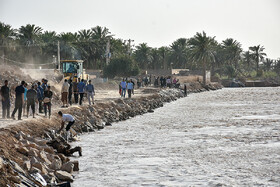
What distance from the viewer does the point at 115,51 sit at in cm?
9075

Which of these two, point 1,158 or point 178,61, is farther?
point 178,61

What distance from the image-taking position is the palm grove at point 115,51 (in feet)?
235

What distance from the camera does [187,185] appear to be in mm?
13188

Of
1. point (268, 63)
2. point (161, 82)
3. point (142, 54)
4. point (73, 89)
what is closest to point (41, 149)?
point (73, 89)

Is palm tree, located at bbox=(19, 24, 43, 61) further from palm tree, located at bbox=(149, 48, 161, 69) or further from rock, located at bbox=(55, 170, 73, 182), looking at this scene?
rock, located at bbox=(55, 170, 73, 182)

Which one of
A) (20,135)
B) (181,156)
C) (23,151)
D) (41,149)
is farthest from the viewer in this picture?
(181,156)

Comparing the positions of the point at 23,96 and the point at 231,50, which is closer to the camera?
the point at 23,96

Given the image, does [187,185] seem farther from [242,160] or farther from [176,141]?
[176,141]

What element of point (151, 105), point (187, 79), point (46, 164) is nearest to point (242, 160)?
point (46, 164)

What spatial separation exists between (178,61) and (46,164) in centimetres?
9823

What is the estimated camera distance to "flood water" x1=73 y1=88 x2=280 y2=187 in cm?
1391

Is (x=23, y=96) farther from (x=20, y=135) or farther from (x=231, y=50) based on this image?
(x=231, y=50)

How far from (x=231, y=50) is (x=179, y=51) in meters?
11.9

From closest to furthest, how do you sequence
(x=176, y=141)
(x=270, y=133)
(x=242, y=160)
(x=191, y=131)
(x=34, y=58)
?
1. (x=242, y=160)
2. (x=176, y=141)
3. (x=270, y=133)
4. (x=191, y=131)
5. (x=34, y=58)
